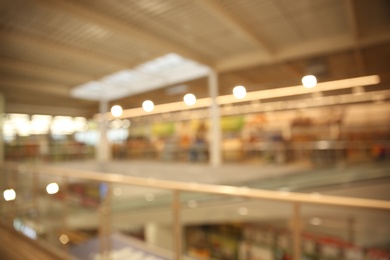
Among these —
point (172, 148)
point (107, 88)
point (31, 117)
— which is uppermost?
point (107, 88)

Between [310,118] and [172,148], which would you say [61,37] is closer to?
[172,148]

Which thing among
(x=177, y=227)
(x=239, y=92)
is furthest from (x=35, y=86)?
(x=177, y=227)

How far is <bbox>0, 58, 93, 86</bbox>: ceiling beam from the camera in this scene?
19.8 feet

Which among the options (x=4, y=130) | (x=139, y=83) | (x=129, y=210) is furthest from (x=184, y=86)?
(x=4, y=130)

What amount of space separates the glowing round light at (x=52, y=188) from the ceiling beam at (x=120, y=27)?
102 inches

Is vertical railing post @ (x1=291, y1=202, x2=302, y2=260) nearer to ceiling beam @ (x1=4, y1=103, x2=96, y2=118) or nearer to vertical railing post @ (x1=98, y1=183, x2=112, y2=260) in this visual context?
vertical railing post @ (x1=98, y1=183, x2=112, y2=260)

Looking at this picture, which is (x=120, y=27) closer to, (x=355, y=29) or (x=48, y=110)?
(x=355, y=29)

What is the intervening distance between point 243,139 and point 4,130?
828cm

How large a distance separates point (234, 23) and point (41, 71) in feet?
18.0

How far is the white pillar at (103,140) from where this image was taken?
8874 mm

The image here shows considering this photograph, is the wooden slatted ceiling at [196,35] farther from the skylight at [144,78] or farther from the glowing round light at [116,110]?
the glowing round light at [116,110]

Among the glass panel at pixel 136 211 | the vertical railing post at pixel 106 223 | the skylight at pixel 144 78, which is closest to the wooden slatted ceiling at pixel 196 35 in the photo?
the skylight at pixel 144 78

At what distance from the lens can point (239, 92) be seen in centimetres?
731

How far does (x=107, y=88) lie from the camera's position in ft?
28.5
